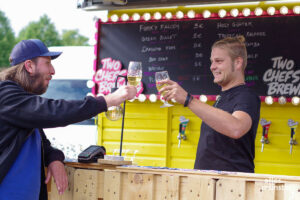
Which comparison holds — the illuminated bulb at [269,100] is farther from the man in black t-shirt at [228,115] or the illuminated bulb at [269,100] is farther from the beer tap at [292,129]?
the man in black t-shirt at [228,115]

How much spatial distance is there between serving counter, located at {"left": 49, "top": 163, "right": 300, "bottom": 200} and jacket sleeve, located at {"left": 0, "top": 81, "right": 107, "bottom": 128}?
435mm

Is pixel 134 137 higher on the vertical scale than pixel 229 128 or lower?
lower

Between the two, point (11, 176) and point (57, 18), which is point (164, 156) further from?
point (57, 18)

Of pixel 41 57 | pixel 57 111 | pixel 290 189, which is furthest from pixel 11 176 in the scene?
pixel 290 189

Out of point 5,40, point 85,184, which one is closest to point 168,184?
point 85,184

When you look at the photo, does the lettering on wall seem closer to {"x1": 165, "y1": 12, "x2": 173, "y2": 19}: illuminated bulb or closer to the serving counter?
{"x1": 165, "y1": 12, "x2": 173, "y2": 19}: illuminated bulb

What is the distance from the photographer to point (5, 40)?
123 ft

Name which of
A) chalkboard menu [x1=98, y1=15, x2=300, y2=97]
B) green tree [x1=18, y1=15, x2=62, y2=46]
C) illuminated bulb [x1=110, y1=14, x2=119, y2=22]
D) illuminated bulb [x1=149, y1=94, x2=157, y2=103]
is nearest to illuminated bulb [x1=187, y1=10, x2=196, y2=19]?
chalkboard menu [x1=98, y1=15, x2=300, y2=97]

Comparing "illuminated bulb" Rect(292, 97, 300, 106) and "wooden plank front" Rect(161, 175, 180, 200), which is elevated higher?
"illuminated bulb" Rect(292, 97, 300, 106)

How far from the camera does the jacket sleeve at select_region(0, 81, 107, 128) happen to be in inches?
78.0

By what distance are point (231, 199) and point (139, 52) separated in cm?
326

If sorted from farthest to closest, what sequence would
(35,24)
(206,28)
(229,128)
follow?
1. (35,24)
2. (206,28)
3. (229,128)

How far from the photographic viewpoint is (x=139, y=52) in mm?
5062

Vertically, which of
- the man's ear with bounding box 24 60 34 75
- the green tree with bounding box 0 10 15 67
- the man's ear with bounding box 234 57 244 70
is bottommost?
the man's ear with bounding box 24 60 34 75
